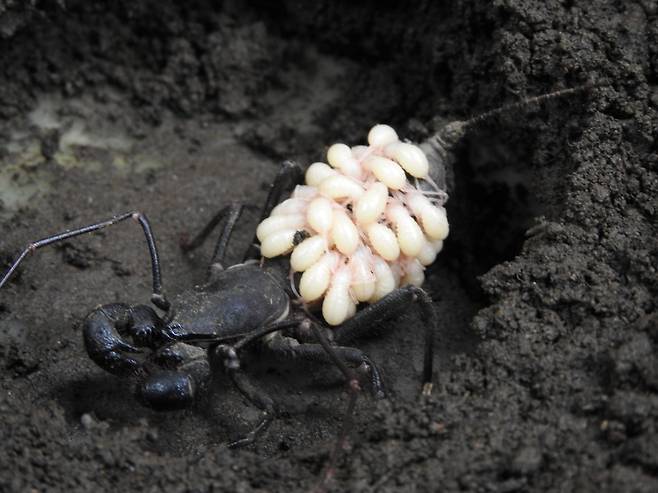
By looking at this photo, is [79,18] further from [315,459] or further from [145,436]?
[315,459]

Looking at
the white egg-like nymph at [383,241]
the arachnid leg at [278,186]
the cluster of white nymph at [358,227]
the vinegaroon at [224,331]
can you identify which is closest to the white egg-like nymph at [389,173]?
the cluster of white nymph at [358,227]

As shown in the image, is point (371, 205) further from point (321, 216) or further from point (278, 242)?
point (278, 242)

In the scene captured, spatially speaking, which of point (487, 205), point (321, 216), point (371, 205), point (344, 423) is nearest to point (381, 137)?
point (371, 205)

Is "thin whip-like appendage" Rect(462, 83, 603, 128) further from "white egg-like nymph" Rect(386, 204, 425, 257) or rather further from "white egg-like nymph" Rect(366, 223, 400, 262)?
"white egg-like nymph" Rect(366, 223, 400, 262)

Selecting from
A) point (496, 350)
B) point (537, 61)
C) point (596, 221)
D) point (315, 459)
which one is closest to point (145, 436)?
point (315, 459)

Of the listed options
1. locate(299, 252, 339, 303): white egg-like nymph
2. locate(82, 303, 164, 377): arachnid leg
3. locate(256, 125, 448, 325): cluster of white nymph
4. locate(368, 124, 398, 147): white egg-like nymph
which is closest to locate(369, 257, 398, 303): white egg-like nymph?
locate(256, 125, 448, 325): cluster of white nymph
